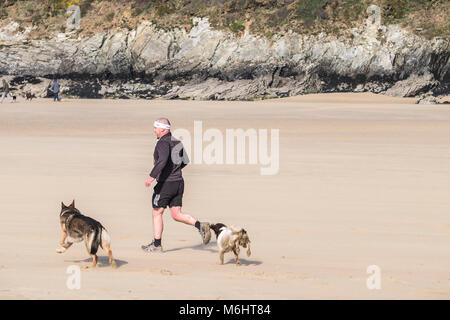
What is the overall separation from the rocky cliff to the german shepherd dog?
45.0 metres

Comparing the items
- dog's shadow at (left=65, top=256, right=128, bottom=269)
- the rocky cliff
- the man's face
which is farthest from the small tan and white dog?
the rocky cliff

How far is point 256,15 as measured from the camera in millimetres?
58469

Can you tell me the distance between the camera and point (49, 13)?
2457 inches

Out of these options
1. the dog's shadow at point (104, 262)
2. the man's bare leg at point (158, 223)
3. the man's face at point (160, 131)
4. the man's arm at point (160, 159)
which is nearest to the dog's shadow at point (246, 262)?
the man's bare leg at point (158, 223)

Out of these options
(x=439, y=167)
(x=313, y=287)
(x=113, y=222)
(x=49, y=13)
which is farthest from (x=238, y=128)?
(x=49, y=13)

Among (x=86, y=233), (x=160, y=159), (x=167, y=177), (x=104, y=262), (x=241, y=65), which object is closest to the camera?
(x=86, y=233)

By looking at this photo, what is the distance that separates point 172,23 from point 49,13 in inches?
386

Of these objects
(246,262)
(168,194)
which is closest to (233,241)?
(246,262)

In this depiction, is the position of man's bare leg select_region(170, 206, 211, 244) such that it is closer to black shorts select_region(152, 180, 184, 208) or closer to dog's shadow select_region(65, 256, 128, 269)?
black shorts select_region(152, 180, 184, 208)

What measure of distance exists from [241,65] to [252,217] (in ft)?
145

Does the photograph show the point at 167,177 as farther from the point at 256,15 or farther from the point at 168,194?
the point at 256,15

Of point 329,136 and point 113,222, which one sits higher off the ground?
point 329,136

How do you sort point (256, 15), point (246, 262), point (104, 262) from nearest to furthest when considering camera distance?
→ point (104, 262), point (246, 262), point (256, 15)
